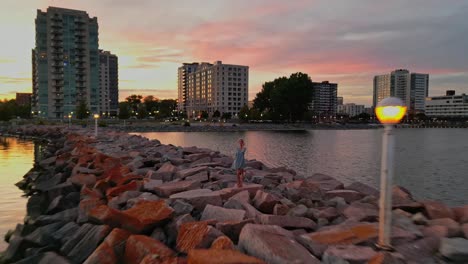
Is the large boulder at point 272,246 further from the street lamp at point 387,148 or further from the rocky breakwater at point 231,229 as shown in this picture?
the street lamp at point 387,148

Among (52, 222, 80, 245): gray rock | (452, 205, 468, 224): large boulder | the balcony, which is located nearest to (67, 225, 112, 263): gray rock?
(52, 222, 80, 245): gray rock

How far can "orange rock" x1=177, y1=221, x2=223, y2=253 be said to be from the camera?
224 inches

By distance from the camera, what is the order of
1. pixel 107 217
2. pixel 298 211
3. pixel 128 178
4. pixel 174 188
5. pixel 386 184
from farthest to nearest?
pixel 128 178
pixel 174 188
pixel 298 211
pixel 107 217
pixel 386 184

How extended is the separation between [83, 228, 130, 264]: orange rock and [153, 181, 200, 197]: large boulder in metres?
2.79

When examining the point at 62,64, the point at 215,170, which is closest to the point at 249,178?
the point at 215,170

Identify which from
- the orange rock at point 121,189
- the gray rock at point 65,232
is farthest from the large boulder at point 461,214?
the gray rock at point 65,232

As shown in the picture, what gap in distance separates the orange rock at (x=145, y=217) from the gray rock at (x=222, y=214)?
0.66m

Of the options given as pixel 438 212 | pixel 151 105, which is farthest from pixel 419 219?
pixel 151 105

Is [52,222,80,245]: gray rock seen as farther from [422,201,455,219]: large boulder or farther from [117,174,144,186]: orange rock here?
[422,201,455,219]: large boulder

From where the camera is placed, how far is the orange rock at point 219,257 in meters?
4.61

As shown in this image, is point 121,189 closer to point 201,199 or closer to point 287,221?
point 201,199

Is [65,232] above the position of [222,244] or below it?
below

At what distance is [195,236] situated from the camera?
19.0ft

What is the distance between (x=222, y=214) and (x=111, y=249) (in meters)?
1.99
